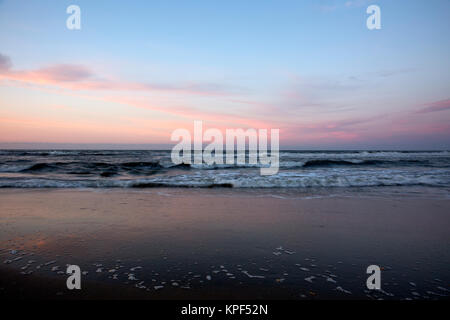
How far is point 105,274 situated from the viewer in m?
3.33

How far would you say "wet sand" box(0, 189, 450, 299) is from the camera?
3016mm

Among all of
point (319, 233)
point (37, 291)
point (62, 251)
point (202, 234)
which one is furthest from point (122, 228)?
point (319, 233)

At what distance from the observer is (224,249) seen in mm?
4152

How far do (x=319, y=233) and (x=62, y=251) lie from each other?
14.2 feet

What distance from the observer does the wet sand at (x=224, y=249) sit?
9.89ft

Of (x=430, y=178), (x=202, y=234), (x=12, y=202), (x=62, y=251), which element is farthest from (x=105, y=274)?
(x=430, y=178)

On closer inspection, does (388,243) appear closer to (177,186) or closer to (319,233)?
(319,233)

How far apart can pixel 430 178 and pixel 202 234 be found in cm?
1319

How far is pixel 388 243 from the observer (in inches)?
173

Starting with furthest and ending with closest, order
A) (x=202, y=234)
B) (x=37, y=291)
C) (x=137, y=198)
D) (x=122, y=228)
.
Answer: (x=137, y=198) → (x=122, y=228) → (x=202, y=234) → (x=37, y=291)

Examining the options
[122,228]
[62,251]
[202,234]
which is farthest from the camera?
[122,228]
